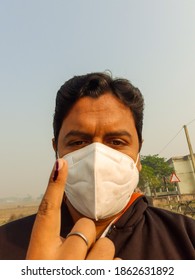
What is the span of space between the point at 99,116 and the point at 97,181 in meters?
0.41

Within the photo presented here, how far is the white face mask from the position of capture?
1.35 metres

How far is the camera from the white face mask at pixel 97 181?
4.43ft

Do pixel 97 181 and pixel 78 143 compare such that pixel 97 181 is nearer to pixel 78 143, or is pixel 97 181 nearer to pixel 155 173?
pixel 78 143

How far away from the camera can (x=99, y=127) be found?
145 cm

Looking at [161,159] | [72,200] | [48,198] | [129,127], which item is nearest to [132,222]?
[72,200]

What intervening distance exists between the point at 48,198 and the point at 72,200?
0.74 m

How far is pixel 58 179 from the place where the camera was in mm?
722

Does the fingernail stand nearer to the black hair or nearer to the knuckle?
the knuckle

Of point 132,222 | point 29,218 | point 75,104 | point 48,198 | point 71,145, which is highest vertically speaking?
point 75,104

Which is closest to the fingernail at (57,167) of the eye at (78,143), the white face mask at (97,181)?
the white face mask at (97,181)

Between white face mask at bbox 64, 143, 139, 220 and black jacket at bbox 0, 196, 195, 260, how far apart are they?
110mm

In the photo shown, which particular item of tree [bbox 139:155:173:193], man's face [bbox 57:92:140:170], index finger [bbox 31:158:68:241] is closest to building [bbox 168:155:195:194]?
tree [bbox 139:155:173:193]
